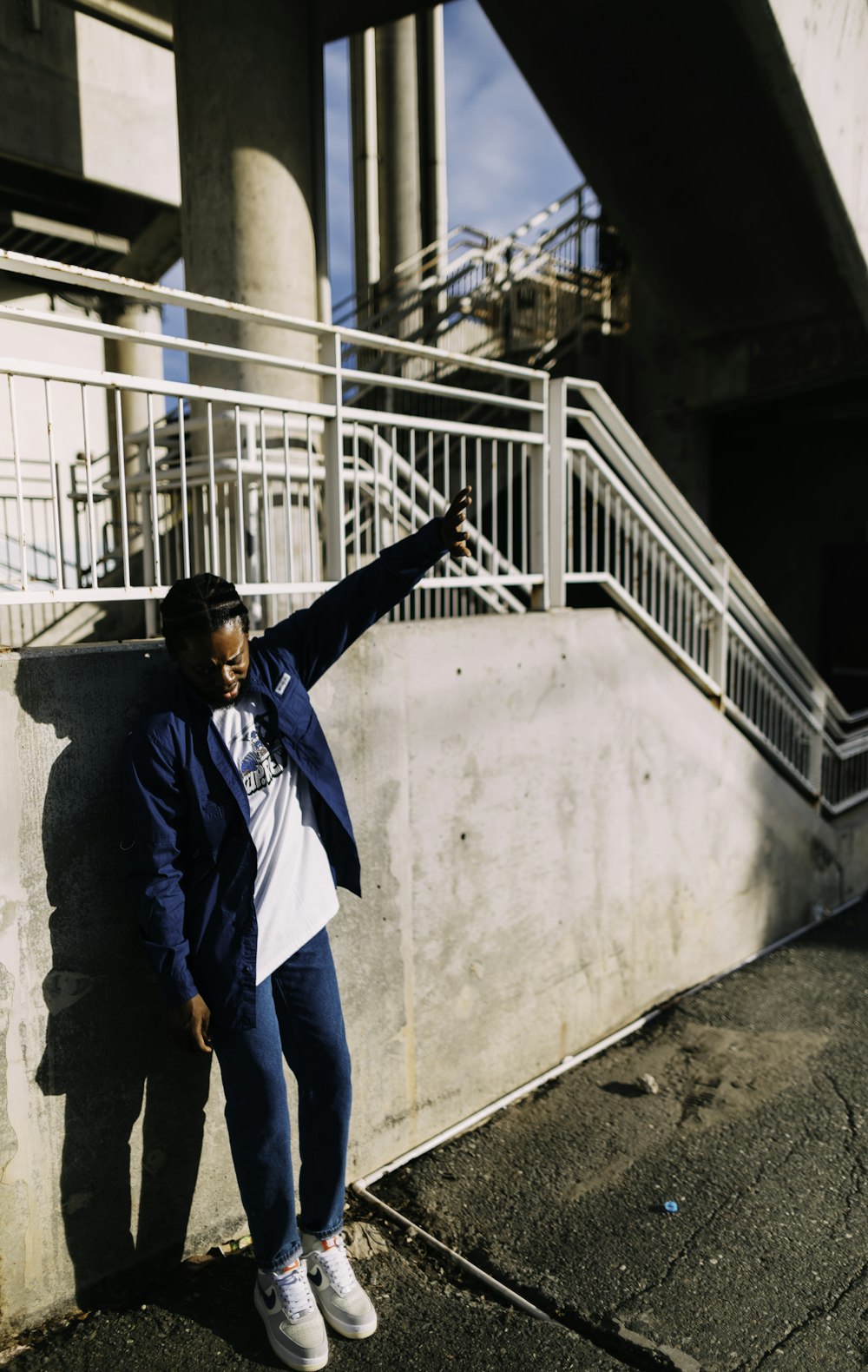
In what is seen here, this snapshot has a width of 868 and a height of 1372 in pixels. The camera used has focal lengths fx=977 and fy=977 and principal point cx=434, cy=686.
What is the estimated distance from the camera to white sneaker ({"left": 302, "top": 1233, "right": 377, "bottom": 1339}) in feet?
9.69

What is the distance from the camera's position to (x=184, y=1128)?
127 inches

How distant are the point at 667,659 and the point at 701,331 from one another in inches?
220

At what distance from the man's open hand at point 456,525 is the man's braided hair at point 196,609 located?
0.71m

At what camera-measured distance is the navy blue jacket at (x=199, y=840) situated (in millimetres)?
2744

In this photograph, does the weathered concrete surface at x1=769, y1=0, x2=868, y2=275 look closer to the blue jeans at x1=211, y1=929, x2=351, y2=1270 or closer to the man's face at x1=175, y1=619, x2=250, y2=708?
the man's face at x1=175, y1=619, x2=250, y2=708

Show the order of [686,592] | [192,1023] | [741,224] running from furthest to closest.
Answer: [741,224] → [686,592] → [192,1023]

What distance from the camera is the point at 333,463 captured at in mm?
3805

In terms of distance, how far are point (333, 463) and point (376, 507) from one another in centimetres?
28

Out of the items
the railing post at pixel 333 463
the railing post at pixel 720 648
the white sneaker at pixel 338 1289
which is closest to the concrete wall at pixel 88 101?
the railing post at pixel 333 463

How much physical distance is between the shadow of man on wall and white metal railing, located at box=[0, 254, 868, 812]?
30cm

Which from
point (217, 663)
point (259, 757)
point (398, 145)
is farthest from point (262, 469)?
point (398, 145)

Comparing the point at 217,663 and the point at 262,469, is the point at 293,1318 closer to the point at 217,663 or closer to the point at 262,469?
the point at 217,663

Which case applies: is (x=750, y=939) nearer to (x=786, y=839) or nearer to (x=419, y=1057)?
(x=786, y=839)

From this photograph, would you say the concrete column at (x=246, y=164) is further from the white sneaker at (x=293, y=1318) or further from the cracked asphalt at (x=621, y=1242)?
the white sneaker at (x=293, y=1318)
